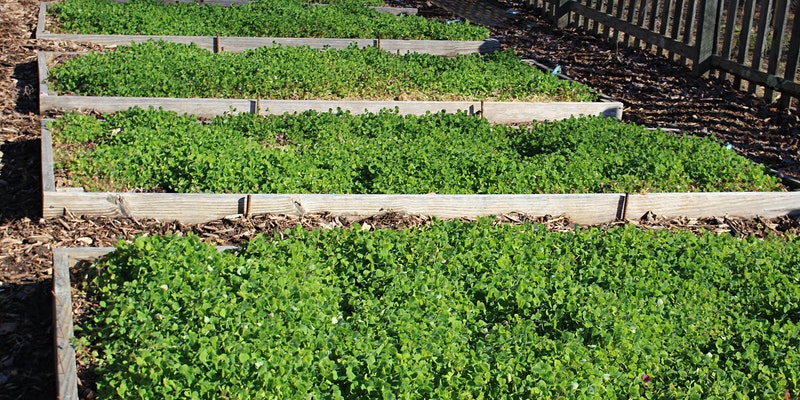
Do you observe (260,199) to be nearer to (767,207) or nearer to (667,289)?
(667,289)

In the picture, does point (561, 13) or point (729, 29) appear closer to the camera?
point (729, 29)

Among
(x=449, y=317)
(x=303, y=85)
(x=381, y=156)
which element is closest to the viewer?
(x=449, y=317)

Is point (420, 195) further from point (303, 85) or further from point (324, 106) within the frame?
point (303, 85)

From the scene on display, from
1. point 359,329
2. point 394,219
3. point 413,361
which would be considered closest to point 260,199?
point 394,219

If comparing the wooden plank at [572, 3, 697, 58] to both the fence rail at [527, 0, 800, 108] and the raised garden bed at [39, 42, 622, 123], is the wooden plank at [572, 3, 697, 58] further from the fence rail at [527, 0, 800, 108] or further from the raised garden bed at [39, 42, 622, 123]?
the raised garden bed at [39, 42, 622, 123]

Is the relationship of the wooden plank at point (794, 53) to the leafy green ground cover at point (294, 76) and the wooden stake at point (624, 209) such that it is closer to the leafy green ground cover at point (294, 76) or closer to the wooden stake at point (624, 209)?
the leafy green ground cover at point (294, 76)

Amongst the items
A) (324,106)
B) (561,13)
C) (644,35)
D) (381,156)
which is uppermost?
(561,13)

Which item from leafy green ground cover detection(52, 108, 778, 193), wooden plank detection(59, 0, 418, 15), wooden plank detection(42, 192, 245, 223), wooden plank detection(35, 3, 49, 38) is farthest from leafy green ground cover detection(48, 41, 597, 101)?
wooden plank detection(59, 0, 418, 15)

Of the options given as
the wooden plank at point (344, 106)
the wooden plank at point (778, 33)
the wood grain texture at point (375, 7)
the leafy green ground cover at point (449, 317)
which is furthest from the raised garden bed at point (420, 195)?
the wood grain texture at point (375, 7)

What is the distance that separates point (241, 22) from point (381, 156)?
6002 mm

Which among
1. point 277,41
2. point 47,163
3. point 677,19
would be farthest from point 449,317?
point 677,19

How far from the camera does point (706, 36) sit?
1141 cm

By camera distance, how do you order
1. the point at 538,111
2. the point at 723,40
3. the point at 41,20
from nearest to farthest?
the point at 538,111
the point at 723,40
the point at 41,20

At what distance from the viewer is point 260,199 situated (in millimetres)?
6504
